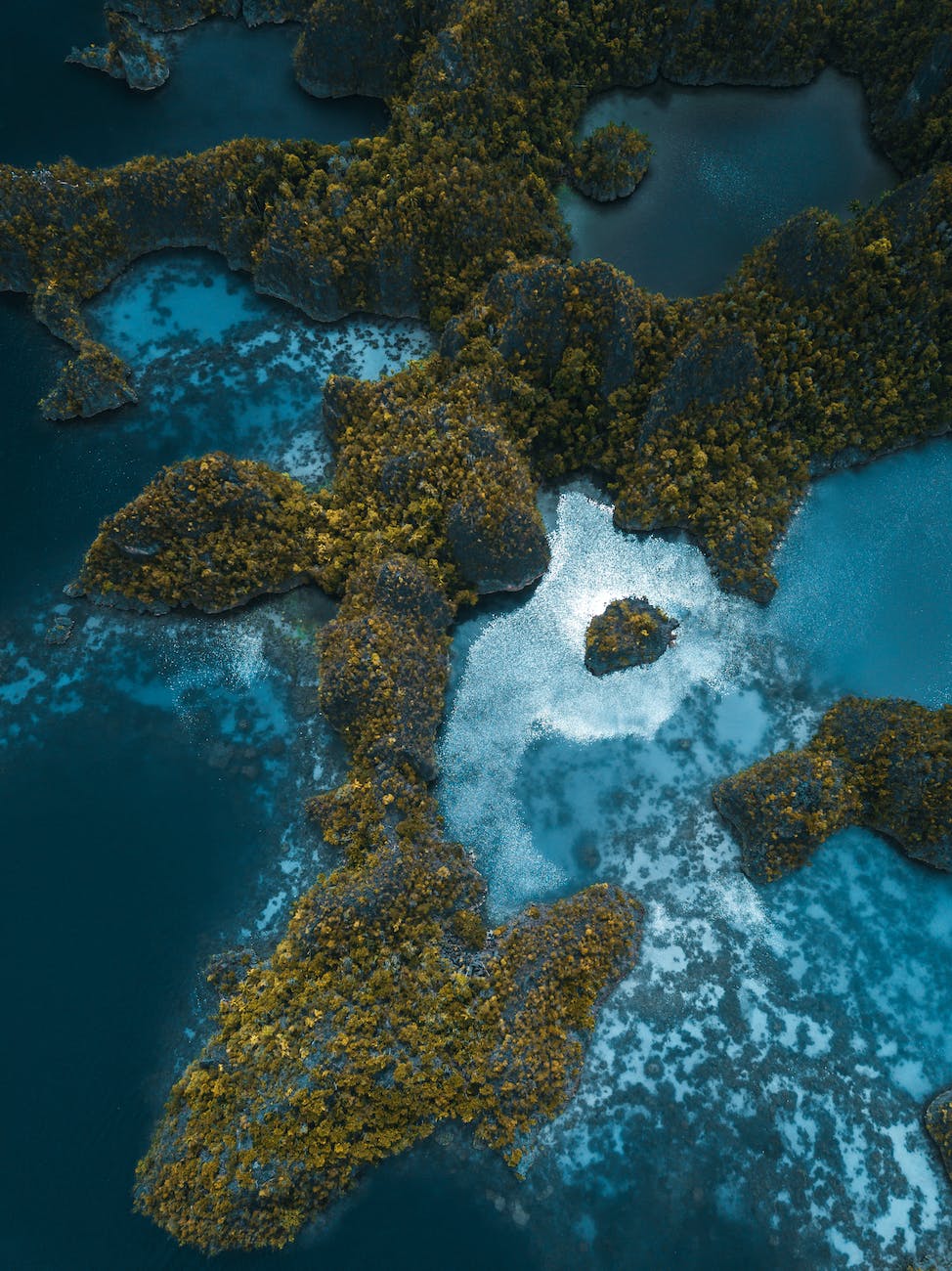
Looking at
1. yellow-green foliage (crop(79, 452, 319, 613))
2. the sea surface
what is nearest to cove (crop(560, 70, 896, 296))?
the sea surface

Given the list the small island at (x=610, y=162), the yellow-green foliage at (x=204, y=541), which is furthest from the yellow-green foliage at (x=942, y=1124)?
the small island at (x=610, y=162)

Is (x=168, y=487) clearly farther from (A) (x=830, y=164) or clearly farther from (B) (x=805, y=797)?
(A) (x=830, y=164)

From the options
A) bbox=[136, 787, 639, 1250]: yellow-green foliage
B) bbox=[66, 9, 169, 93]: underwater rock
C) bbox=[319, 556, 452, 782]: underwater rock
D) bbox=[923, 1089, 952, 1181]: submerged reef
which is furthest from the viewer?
bbox=[66, 9, 169, 93]: underwater rock

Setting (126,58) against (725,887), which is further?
(126,58)

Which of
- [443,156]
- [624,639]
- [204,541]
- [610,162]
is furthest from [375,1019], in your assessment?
[610,162]

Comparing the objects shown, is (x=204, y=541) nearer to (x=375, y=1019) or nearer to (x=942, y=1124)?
(x=375, y=1019)

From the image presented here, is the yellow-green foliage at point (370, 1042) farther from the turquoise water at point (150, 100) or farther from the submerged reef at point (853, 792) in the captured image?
the turquoise water at point (150, 100)

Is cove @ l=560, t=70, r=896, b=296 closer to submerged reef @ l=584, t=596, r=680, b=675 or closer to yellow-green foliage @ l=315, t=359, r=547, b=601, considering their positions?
yellow-green foliage @ l=315, t=359, r=547, b=601
